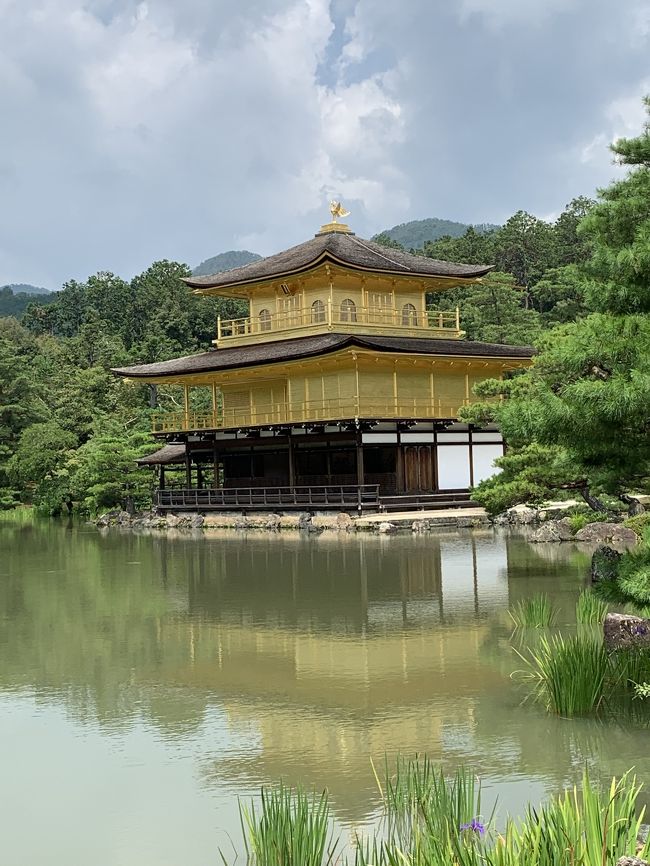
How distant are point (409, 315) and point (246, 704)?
27994mm

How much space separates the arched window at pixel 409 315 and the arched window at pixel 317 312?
9.98 feet

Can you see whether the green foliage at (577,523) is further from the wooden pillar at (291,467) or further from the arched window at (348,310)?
the arched window at (348,310)

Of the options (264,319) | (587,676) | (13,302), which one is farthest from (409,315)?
(13,302)

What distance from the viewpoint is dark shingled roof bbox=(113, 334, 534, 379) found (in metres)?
30.9

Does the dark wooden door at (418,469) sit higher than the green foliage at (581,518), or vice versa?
the dark wooden door at (418,469)

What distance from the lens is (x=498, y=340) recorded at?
47562 millimetres

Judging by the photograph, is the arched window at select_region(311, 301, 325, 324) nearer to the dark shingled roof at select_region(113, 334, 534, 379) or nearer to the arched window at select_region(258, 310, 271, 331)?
the dark shingled roof at select_region(113, 334, 534, 379)

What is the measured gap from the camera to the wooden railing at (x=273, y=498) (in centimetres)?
3016

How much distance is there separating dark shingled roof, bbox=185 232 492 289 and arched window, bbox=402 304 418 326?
1492 mm

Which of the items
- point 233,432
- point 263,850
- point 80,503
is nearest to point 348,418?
point 233,432

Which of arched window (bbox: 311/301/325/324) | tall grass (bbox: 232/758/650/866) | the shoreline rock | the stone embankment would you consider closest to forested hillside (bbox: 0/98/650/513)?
the shoreline rock

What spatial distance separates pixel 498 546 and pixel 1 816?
55.0ft

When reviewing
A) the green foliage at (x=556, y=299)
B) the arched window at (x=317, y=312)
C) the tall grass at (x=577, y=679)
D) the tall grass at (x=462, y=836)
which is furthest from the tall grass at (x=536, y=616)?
the green foliage at (x=556, y=299)

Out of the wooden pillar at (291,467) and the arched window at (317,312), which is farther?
the arched window at (317,312)
